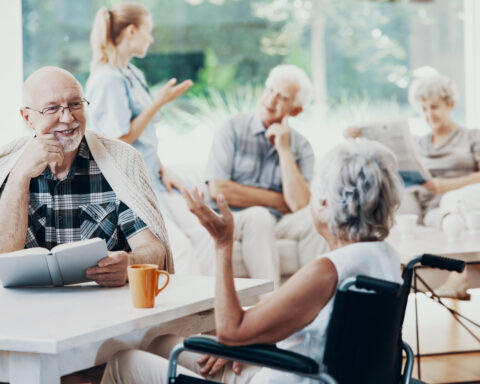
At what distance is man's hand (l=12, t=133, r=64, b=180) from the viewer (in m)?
1.92

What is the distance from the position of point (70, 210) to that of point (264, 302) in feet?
2.98

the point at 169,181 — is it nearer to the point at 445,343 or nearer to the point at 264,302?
the point at 445,343

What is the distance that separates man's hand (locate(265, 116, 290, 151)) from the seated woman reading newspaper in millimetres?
480

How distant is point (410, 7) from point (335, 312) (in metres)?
4.37

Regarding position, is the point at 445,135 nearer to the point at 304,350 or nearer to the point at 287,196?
the point at 287,196

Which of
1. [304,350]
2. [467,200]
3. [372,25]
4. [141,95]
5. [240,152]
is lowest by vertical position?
[304,350]

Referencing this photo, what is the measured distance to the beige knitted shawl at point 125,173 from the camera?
78.2 inches

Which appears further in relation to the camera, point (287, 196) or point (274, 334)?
point (287, 196)

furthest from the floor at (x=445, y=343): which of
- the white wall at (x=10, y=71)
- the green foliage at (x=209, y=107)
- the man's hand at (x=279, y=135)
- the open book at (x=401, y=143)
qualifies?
the white wall at (x=10, y=71)

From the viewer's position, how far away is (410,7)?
5.18 m

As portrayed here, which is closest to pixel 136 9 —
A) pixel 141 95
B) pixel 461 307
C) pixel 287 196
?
pixel 141 95

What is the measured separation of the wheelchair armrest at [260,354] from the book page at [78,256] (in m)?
0.37

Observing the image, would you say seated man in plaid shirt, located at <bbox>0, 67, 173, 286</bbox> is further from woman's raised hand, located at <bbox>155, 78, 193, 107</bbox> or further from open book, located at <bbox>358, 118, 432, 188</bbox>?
open book, located at <bbox>358, 118, 432, 188</bbox>

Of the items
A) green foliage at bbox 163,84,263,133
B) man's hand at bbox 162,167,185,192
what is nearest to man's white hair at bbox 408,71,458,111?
green foliage at bbox 163,84,263,133
